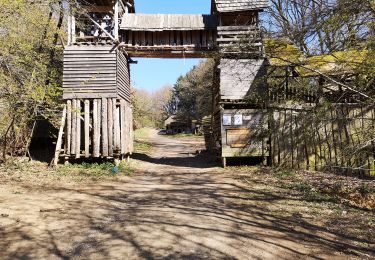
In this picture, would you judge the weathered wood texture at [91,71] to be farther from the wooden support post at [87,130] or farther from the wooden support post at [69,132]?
the wooden support post at [69,132]

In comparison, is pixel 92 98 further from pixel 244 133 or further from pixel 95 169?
pixel 244 133

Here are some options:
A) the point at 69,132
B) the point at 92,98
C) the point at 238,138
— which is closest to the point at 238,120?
the point at 238,138

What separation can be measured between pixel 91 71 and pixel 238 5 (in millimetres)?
7742

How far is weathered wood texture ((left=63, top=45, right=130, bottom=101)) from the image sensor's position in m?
16.0

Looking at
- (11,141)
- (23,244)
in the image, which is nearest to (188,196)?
(23,244)

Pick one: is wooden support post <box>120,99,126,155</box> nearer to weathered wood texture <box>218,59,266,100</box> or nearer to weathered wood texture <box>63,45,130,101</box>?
weathered wood texture <box>63,45,130,101</box>

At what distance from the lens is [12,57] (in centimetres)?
1066

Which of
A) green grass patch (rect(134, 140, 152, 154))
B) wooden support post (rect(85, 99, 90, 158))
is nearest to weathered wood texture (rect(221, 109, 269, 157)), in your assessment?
wooden support post (rect(85, 99, 90, 158))

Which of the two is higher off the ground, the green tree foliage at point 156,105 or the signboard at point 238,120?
the green tree foliage at point 156,105

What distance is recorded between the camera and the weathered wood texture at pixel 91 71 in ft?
52.6

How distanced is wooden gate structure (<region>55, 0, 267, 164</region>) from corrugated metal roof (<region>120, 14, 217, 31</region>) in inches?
2.0

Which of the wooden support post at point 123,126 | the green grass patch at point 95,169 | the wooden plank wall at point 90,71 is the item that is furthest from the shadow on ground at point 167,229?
the wooden plank wall at point 90,71

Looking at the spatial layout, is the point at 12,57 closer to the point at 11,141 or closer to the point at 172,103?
the point at 11,141

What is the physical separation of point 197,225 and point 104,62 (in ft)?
36.3
